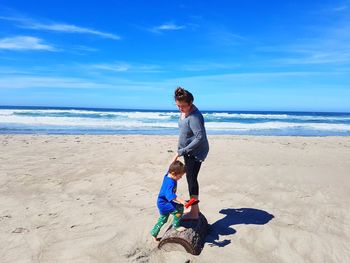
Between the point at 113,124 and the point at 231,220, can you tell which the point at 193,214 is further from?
the point at 113,124

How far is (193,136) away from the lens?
15.7 feet

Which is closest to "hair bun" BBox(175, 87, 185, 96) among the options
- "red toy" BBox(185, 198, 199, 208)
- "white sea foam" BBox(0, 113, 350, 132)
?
"red toy" BBox(185, 198, 199, 208)

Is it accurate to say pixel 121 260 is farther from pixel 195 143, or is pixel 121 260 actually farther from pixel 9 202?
pixel 9 202

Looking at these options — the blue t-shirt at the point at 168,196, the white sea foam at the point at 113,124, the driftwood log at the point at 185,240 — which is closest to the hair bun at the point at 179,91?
the blue t-shirt at the point at 168,196

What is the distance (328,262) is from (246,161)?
621 cm

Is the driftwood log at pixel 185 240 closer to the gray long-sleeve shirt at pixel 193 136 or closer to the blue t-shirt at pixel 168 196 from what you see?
the blue t-shirt at pixel 168 196

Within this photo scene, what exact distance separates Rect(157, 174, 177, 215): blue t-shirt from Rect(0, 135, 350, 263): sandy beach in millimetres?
552

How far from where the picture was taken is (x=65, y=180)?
26.8 ft

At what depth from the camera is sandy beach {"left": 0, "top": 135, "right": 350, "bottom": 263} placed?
465 centimetres

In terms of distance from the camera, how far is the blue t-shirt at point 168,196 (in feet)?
15.0

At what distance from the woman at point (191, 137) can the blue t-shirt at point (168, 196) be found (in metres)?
0.36

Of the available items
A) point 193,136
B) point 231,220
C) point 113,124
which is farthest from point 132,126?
point 193,136

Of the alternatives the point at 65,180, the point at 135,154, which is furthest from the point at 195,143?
the point at 135,154

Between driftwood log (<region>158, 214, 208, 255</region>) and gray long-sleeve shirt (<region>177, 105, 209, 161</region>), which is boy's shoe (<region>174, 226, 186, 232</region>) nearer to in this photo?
driftwood log (<region>158, 214, 208, 255</region>)
